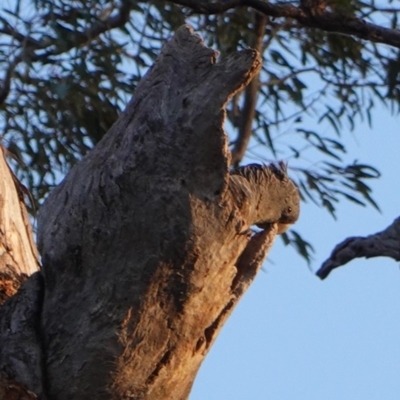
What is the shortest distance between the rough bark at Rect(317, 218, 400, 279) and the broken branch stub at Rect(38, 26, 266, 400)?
1.49 meters

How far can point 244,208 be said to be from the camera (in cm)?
176

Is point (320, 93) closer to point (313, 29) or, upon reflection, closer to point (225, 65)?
point (313, 29)

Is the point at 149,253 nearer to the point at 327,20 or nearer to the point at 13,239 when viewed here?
the point at 13,239

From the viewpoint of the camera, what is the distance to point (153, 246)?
1697mm

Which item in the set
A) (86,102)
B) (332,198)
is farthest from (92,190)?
(332,198)

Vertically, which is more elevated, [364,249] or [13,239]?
[364,249]

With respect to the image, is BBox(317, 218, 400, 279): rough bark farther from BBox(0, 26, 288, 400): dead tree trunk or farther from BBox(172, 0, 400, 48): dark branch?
BBox(0, 26, 288, 400): dead tree trunk

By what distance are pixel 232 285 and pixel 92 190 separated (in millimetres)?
264

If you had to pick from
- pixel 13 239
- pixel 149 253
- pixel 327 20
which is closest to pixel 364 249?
pixel 327 20

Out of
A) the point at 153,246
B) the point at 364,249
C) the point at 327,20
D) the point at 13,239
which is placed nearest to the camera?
the point at 153,246

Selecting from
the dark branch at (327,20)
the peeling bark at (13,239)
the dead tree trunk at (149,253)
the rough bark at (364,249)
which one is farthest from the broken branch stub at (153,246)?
the dark branch at (327,20)

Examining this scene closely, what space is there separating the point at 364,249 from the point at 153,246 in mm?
1712

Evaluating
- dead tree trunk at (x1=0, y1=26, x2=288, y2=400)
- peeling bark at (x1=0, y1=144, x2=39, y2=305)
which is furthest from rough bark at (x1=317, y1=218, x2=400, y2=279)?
dead tree trunk at (x1=0, y1=26, x2=288, y2=400)

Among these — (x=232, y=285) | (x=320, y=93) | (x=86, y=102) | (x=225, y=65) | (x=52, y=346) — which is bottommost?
(x=52, y=346)
